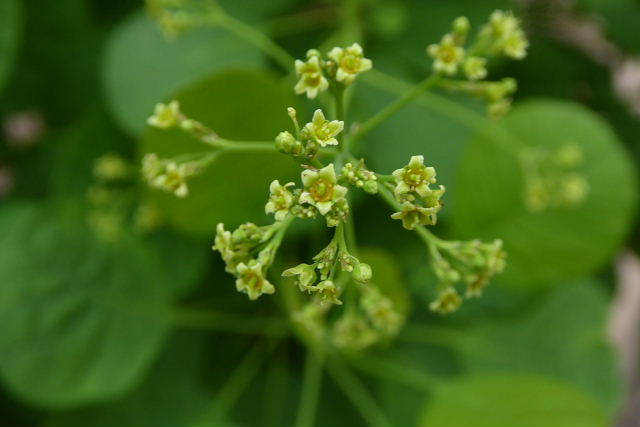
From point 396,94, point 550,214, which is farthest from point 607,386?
point 396,94

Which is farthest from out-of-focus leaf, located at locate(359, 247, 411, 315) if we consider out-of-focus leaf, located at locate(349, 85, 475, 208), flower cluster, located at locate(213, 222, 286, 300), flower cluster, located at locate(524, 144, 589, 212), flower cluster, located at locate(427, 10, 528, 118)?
flower cluster, located at locate(213, 222, 286, 300)

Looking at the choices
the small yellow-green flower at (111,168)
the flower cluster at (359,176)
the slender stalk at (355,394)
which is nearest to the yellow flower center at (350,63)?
the flower cluster at (359,176)

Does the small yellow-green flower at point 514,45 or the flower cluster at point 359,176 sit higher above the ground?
the flower cluster at point 359,176

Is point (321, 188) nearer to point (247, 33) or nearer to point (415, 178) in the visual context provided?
point (415, 178)

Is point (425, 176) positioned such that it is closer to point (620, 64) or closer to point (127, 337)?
point (127, 337)

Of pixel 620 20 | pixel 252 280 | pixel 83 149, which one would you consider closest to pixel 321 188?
pixel 252 280

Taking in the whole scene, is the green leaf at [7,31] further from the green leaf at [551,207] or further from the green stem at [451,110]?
the green leaf at [551,207]

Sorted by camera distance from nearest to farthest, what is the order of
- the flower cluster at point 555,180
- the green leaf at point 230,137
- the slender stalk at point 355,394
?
the green leaf at point 230,137 → the flower cluster at point 555,180 → the slender stalk at point 355,394
